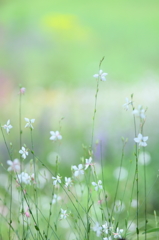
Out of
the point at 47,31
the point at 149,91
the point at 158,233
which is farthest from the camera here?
the point at 47,31

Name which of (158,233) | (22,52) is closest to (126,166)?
(158,233)

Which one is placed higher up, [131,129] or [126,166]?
[131,129]

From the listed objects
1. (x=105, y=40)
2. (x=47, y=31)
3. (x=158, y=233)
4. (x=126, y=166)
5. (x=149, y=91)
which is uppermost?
(x=47, y=31)

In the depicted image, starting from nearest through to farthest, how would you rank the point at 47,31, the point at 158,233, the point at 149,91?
the point at 158,233
the point at 149,91
the point at 47,31

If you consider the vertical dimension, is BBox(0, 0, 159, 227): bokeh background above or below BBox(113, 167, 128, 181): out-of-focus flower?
above

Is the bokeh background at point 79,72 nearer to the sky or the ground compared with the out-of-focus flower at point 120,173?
nearer to the sky

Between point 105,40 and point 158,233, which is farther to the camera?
point 105,40

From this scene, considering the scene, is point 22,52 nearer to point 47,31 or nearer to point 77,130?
point 47,31

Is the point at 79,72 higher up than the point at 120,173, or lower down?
higher up
